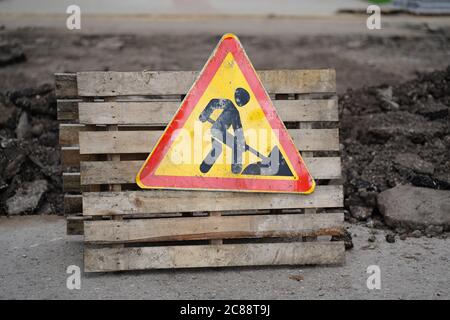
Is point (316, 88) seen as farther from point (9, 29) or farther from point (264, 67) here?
point (9, 29)

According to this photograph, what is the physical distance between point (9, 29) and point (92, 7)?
2314 mm

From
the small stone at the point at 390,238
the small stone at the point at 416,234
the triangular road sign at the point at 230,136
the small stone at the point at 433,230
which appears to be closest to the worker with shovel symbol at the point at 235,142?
the triangular road sign at the point at 230,136

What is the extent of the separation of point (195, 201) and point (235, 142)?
52cm

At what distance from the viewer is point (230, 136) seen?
4812 millimetres

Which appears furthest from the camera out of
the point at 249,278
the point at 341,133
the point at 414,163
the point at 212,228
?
the point at 341,133

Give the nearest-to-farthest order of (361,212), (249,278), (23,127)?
(249,278) < (361,212) < (23,127)

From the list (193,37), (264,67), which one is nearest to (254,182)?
(264,67)

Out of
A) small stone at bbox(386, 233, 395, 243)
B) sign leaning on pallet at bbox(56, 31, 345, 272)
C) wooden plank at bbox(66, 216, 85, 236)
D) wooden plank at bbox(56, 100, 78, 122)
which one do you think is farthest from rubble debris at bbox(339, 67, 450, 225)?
wooden plank at bbox(56, 100, 78, 122)

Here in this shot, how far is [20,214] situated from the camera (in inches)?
259

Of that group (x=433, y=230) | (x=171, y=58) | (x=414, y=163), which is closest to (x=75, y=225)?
(x=433, y=230)

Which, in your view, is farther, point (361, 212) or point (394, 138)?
point (394, 138)

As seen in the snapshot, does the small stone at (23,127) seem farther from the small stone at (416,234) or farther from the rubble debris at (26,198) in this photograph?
the small stone at (416,234)

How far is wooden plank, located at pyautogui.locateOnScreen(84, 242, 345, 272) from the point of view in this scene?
4797 mm

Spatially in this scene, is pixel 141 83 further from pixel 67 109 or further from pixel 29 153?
pixel 29 153
